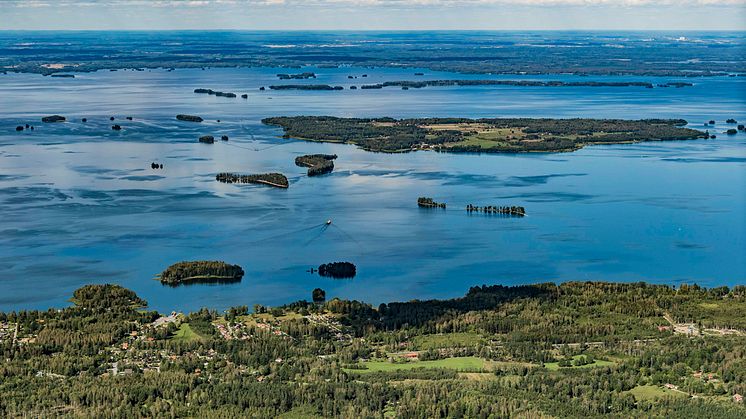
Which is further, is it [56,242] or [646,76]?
[646,76]

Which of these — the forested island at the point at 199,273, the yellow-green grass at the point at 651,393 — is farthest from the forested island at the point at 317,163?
the yellow-green grass at the point at 651,393

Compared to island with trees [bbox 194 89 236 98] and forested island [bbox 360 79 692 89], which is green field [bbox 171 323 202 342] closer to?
island with trees [bbox 194 89 236 98]

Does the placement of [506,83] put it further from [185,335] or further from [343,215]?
[185,335]

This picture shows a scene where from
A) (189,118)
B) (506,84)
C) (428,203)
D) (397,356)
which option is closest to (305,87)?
(506,84)

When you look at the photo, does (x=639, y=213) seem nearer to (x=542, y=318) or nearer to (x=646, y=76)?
(x=542, y=318)

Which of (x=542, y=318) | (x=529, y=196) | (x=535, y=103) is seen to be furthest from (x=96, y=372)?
(x=535, y=103)

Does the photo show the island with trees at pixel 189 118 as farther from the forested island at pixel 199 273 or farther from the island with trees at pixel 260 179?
the forested island at pixel 199 273
